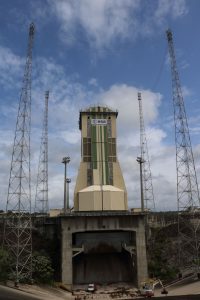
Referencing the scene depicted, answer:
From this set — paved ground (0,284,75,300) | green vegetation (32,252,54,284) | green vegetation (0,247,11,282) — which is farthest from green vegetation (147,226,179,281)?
green vegetation (0,247,11,282)

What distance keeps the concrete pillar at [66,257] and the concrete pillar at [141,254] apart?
12873 mm

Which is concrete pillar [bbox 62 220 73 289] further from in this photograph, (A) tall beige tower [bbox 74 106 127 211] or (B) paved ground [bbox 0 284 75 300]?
(A) tall beige tower [bbox 74 106 127 211]

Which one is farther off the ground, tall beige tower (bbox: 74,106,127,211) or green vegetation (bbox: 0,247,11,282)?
tall beige tower (bbox: 74,106,127,211)

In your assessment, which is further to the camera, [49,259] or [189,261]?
[189,261]

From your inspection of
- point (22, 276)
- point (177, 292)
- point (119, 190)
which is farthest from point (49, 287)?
point (119, 190)

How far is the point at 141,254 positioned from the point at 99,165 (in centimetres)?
2523

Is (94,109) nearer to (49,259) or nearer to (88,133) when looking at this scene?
(88,133)

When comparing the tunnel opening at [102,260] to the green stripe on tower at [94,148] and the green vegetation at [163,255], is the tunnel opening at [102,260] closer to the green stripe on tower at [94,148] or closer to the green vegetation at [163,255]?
the green vegetation at [163,255]

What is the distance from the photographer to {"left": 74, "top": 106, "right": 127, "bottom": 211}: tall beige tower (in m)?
79.8

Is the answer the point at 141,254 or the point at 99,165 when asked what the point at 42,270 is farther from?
the point at 99,165

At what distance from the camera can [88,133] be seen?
295 feet

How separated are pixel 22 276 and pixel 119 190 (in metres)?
30.3

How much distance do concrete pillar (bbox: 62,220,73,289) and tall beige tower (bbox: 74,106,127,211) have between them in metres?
10.0

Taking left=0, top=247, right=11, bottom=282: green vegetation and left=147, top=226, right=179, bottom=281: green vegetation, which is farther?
left=147, top=226, right=179, bottom=281: green vegetation
